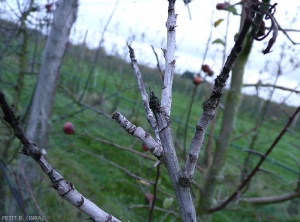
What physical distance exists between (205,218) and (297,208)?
3.75m

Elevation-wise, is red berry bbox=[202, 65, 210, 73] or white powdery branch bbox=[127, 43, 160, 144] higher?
red berry bbox=[202, 65, 210, 73]

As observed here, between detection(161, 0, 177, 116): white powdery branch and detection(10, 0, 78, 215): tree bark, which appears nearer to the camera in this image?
detection(161, 0, 177, 116): white powdery branch

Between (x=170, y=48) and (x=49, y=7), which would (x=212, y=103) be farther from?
(x=49, y=7)

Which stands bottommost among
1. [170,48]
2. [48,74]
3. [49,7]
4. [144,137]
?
[48,74]

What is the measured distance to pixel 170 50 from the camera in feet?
1.66

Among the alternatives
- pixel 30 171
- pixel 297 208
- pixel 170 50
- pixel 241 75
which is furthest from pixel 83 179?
pixel 170 50

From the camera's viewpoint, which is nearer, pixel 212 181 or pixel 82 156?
pixel 212 181

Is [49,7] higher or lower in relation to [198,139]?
higher

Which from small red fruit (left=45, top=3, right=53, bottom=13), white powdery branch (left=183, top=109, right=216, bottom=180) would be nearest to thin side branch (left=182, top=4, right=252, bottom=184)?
white powdery branch (left=183, top=109, right=216, bottom=180)

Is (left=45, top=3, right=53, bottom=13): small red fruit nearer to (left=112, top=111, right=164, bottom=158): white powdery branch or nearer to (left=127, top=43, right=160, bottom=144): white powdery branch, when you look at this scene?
(left=127, top=43, right=160, bottom=144): white powdery branch

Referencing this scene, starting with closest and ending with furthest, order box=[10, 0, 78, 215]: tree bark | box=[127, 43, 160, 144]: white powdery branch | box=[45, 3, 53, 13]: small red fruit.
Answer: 1. box=[127, 43, 160, 144]: white powdery branch
2. box=[10, 0, 78, 215]: tree bark
3. box=[45, 3, 53, 13]: small red fruit

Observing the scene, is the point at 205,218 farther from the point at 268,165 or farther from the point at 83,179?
the point at 268,165

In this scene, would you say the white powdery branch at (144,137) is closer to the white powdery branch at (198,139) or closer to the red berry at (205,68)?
the white powdery branch at (198,139)

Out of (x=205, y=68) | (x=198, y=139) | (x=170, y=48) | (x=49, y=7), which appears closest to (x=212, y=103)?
(x=198, y=139)
